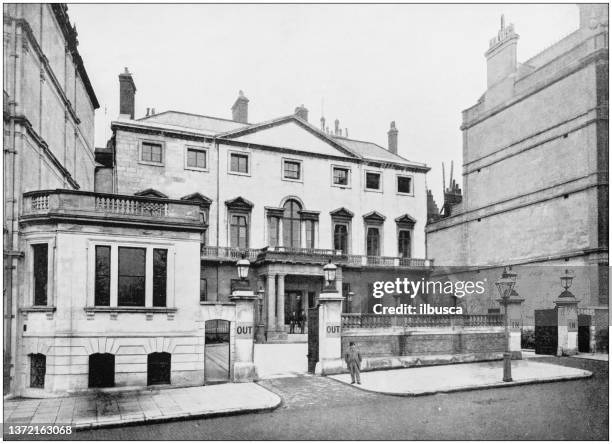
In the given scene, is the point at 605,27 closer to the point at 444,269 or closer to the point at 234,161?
the point at 444,269

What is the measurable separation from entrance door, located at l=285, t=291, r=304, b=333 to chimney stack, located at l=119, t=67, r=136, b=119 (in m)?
14.4

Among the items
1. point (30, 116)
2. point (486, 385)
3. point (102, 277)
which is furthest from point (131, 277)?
point (486, 385)

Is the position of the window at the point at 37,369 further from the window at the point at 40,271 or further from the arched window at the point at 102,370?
the window at the point at 40,271

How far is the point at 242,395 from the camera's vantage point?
586 inches

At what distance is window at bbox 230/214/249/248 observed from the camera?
32.3 metres

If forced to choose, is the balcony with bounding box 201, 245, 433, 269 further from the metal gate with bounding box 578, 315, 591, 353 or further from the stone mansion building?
the metal gate with bounding box 578, 315, 591, 353

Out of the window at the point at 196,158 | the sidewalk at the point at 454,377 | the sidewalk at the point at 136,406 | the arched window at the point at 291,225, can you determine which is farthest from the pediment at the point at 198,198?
the sidewalk at the point at 136,406

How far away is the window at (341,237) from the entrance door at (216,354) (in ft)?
36.4

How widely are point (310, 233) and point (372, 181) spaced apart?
6147 mm

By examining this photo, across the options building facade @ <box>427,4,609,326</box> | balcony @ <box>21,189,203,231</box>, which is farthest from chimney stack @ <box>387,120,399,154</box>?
balcony @ <box>21,189,203,231</box>

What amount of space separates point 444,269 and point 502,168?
28.0 ft

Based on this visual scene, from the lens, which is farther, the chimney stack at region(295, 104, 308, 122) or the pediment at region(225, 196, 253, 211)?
the chimney stack at region(295, 104, 308, 122)

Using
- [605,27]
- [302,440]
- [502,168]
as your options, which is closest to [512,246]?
[502,168]

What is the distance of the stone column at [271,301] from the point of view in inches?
1163
